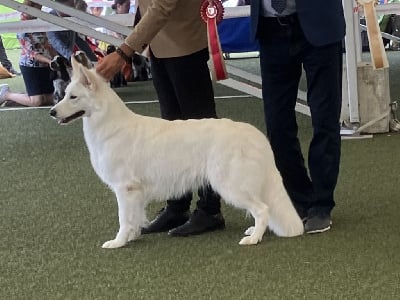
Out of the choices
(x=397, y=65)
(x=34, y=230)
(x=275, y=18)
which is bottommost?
(x=397, y=65)

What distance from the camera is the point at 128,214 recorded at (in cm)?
304

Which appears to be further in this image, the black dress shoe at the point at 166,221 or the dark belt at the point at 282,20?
the black dress shoe at the point at 166,221

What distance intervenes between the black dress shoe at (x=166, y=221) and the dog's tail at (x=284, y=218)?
50cm

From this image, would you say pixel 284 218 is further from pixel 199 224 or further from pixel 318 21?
pixel 318 21

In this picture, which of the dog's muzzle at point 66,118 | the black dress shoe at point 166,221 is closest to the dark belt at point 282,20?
the dog's muzzle at point 66,118

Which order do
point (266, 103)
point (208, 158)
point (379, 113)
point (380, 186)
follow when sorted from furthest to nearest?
point (379, 113)
point (380, 186)
point (266, 103)
point (208, 158)

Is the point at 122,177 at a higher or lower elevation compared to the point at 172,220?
higher

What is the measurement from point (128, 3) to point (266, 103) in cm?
758

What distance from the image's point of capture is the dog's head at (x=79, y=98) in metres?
2.97

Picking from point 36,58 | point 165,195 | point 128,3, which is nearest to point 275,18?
point 165,195

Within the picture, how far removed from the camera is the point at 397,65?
33.8 feet

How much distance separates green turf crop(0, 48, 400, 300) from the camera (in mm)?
2438

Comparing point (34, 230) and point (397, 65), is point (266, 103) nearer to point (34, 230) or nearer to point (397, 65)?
point (34, 230)

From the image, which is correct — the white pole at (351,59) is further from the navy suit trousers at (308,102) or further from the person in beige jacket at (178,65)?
the person in beige jacket at (178,65)
